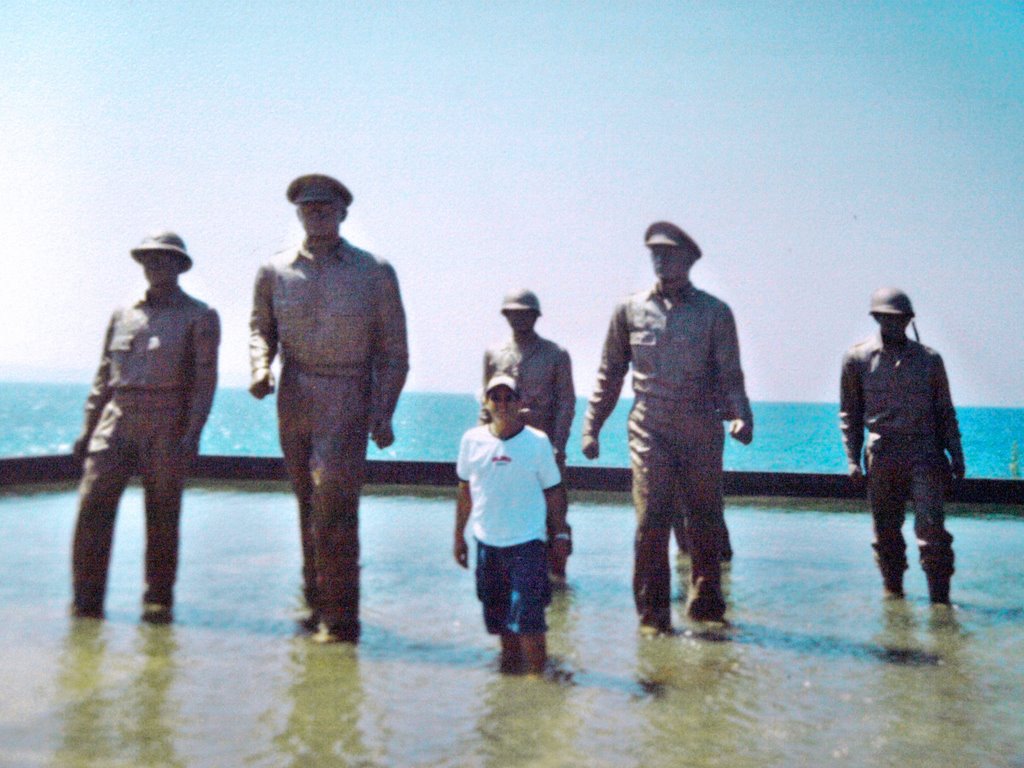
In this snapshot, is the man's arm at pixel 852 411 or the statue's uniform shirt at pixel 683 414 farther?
the man's arm at pixel 852 411

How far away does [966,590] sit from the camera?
8516 mm

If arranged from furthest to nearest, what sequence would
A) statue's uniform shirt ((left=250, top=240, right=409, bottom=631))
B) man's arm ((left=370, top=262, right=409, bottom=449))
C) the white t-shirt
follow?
man's arm ((left=370, top=262, right=409, bottom=449)) → statue's uniform shirt ((left=250, top=240, right=409, bottom=631)) → the white t-shirt

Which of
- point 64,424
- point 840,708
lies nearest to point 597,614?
point 840,708

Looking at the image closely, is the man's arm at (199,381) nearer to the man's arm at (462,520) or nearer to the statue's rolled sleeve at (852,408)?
the man's arm at (462,520)

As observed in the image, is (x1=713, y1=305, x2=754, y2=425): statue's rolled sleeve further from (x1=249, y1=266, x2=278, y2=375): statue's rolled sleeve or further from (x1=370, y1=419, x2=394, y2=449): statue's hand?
(x1=249, y1=266, x2=278, y2=375): statue's rolled sleeve

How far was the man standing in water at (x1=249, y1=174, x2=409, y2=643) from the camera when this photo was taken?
6430 mm

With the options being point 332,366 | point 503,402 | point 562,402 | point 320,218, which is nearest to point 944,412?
point 562,402

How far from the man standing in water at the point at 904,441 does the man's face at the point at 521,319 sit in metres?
2.45

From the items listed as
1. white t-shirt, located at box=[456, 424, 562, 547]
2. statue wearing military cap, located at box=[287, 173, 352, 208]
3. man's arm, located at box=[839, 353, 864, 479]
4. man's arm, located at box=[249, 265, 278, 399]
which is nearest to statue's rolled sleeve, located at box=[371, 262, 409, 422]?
statue wearing military cap, located at box=[287, 173, 352, 208]

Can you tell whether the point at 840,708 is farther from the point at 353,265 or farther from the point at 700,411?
the point at 353,265

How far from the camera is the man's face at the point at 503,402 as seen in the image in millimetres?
5812

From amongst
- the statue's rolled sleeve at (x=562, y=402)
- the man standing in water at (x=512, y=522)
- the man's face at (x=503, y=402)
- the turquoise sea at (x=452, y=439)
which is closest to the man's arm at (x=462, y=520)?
the man standing in water at (x=512, y=522)

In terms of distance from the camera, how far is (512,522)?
5727 mm

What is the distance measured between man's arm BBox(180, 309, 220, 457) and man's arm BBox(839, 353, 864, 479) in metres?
4.14
